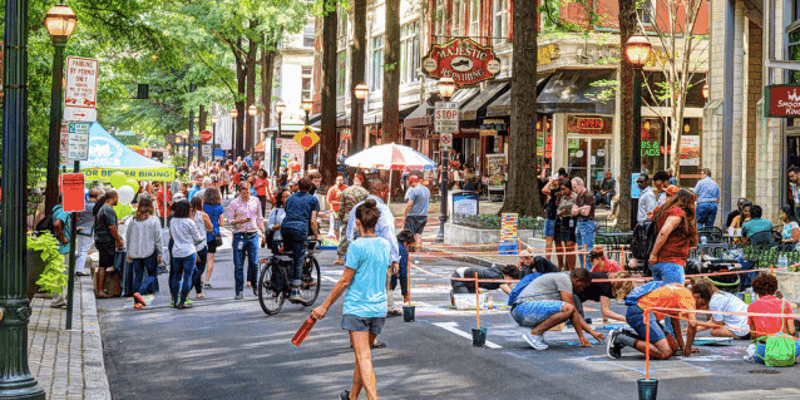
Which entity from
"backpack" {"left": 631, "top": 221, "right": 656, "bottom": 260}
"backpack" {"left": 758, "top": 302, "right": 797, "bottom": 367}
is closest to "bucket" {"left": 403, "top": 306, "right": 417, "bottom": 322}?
"backpack" {"left": 631, "top": 221, "right": 656, "bottom": 260}

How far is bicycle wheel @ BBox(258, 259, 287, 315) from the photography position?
14.3 m

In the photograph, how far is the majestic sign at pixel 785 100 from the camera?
18.6 meters

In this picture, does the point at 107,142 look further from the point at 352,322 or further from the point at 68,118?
the point at 352,322

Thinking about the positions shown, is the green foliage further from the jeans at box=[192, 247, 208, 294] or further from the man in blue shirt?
the man in blue shirt

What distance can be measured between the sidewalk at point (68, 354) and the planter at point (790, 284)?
368 inches

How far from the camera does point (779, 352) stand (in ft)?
34.9

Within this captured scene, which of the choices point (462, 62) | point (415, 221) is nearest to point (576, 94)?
point (462, 62)

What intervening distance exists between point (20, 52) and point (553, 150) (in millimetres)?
30979

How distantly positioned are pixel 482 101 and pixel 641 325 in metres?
29.5

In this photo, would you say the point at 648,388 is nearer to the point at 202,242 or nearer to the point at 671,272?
the point at 671,272

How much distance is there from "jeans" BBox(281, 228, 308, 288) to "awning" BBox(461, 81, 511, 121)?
2459cm

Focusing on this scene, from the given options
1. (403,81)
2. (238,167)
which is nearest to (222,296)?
(238,167)

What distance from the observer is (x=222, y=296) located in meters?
16.7

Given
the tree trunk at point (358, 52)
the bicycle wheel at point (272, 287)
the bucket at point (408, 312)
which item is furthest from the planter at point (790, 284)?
the tree trunk at point (358, 52)
